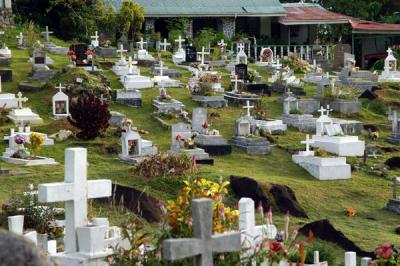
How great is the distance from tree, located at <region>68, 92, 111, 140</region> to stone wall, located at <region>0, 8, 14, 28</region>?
2074 centimetres

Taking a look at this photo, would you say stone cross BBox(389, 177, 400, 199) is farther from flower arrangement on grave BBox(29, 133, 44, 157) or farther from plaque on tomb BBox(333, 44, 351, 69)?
plaque on tomb BBox(333, 44, 351, 69)

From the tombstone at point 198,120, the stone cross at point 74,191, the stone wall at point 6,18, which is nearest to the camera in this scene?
the stone cross at point 74,191

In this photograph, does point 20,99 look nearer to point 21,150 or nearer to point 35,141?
point 21,150

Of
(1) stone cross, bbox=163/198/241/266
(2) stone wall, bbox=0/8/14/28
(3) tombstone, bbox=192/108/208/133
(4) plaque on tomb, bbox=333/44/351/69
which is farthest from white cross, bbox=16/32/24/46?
(1) stone cross, bbox=163/198/241/266

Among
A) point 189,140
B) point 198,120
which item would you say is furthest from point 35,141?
point 198,120

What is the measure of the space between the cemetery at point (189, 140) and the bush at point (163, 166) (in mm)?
41

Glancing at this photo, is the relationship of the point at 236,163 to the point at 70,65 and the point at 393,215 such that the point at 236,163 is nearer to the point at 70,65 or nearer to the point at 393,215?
the point at 393,215

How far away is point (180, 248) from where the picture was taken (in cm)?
1020

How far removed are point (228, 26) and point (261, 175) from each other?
30.3 metres

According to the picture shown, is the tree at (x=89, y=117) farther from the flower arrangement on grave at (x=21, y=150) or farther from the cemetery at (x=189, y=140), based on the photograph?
the flower arrangement on grave at (x=21, y=150)

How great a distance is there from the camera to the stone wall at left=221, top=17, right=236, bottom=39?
5728 centimetres

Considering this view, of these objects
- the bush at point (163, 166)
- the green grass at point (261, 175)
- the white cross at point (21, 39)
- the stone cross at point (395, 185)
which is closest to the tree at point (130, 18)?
the white cross at point (21, 39)

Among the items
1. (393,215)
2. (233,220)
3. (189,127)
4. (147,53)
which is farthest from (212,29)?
(233,220)

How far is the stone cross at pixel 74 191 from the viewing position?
514 inches
